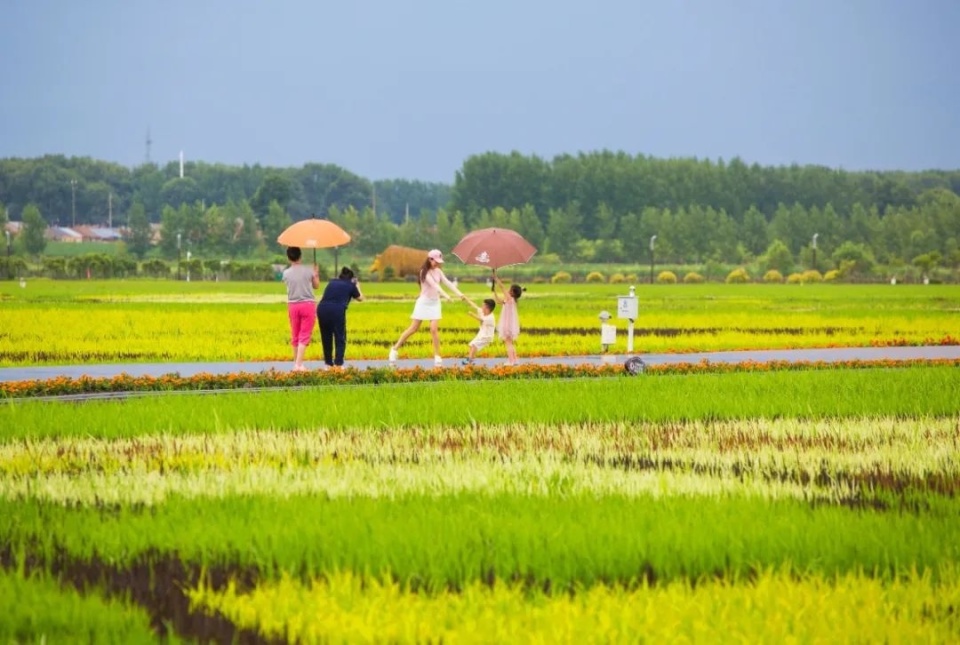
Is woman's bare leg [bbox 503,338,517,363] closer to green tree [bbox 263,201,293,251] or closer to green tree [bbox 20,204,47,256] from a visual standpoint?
green tree [bbox 20,204,47,256]

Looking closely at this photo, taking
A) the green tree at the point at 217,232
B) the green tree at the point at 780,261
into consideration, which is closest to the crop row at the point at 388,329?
the green tree at the point at 780,261

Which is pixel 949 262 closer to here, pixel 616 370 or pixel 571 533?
pixel 616 370

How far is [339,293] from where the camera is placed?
2486 cm

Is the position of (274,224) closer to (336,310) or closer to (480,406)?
(336,310)

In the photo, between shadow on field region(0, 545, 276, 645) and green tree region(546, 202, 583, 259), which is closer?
shadow on field region(0, 545, 276, 645)

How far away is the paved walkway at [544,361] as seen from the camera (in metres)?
24.2

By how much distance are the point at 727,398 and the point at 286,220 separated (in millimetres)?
174086

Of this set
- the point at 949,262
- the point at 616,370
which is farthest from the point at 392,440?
the point at 949,262

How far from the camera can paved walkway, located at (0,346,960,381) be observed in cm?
2420

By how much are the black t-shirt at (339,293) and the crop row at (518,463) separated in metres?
9.06

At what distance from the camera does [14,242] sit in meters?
177

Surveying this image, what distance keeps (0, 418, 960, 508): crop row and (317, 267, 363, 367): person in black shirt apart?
907 centimetres

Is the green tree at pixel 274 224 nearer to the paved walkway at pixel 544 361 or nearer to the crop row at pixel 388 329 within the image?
the crop row at pixel 388 329

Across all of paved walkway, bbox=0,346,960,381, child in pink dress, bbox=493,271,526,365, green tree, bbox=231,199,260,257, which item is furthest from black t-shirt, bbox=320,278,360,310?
green tree, bbox=231,199,260,257
